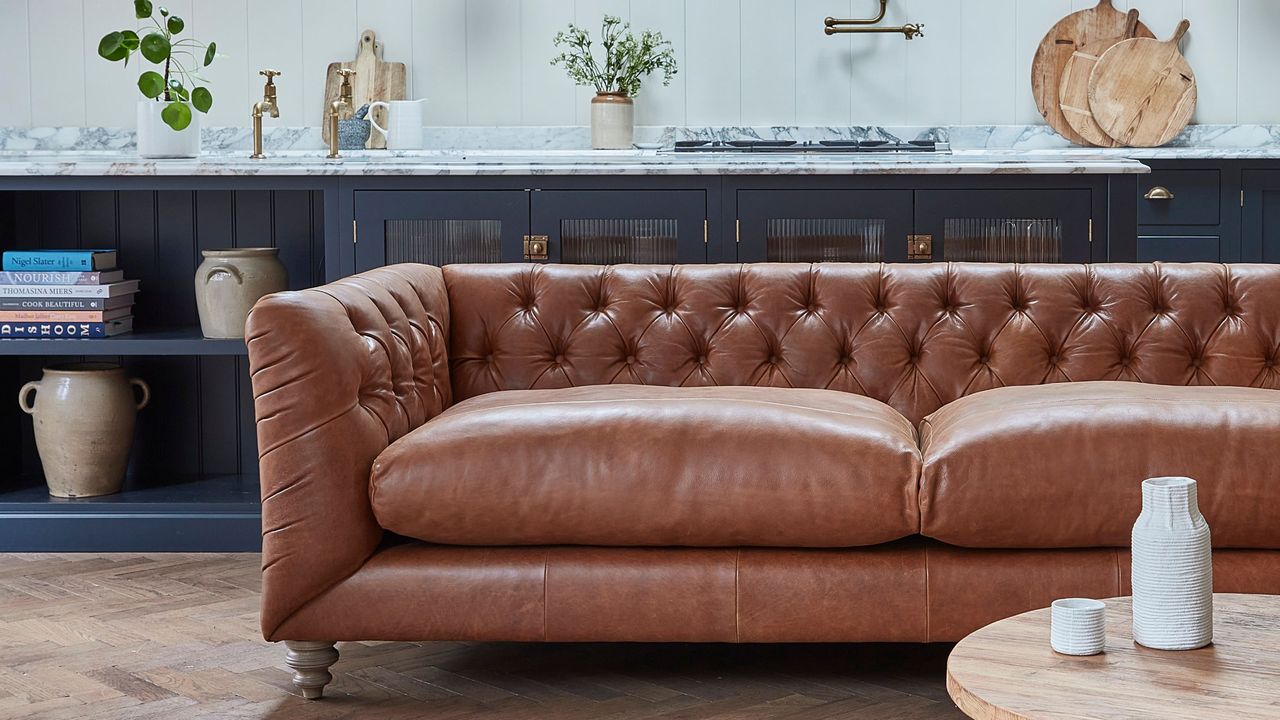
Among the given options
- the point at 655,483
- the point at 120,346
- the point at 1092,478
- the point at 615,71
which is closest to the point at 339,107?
the point at 615,71

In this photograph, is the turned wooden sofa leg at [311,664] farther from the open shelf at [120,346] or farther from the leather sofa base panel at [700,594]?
the open shelf at [120,346]

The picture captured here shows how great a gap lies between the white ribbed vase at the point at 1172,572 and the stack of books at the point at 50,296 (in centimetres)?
270

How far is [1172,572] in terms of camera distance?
1.46 metres

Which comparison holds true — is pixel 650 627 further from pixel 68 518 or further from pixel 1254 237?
pixel 1254 237

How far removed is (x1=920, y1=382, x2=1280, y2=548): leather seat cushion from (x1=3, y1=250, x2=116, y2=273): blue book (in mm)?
2259

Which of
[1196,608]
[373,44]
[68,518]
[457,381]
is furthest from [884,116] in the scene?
[1196,608]

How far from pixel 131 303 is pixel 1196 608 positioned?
290cm

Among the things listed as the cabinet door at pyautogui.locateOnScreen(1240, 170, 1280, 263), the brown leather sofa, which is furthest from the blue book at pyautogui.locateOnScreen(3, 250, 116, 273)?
the cabinet door at pyautogui.locateOnScreen(1240, 170, 1280, 263)

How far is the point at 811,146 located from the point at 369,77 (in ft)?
4.58

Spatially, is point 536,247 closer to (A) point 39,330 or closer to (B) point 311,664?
(A) point 39,330

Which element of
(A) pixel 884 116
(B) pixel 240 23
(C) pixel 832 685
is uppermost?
(B) pixel 240 23

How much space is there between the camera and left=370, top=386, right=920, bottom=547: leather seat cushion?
2123 millimetres

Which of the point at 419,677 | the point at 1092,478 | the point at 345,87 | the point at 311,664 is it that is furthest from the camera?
the point at 345,87

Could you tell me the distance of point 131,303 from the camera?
359 centimetres
